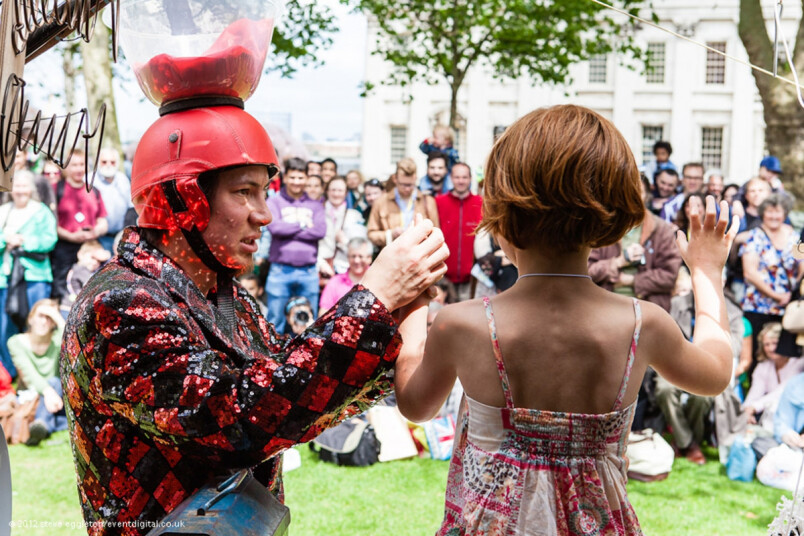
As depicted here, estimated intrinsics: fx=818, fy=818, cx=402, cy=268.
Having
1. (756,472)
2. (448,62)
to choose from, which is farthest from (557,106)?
(448,62)

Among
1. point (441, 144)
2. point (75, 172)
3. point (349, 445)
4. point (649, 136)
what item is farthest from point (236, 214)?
point (649, 136)

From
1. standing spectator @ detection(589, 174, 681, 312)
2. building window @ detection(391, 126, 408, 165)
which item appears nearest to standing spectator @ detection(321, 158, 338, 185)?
standing spectator @ detection(589, 174, 681, 312)

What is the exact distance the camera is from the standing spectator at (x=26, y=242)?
7.74 meters

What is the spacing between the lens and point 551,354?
166cm

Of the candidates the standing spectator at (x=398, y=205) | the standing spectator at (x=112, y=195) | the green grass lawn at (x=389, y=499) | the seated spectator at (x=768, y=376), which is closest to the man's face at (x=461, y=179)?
the standing spectator at (x=398, y=205)

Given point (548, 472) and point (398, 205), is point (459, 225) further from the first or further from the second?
point (548, 472)

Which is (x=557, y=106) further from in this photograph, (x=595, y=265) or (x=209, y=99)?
(x=595, y=265)

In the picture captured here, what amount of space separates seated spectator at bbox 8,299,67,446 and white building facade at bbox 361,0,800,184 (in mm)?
27824

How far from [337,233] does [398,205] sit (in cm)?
91

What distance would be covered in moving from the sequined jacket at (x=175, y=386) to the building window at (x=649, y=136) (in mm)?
35347

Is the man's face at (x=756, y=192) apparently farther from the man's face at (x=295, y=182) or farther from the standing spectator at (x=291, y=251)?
the man's face at (x=295, y=182)

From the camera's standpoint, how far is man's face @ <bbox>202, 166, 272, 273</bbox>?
6.25 feet

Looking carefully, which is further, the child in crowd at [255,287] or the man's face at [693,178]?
the man's face at [693,178]

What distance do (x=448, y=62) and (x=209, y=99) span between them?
18083 mm
